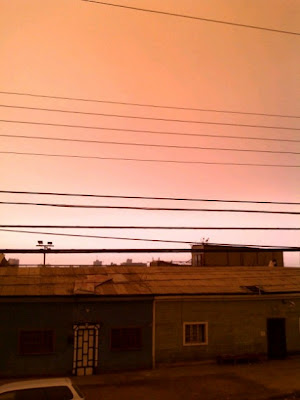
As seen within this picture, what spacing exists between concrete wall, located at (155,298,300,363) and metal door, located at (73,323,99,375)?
312cm

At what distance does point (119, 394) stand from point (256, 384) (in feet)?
18.8

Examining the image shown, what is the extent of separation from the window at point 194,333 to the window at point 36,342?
21.9 ft

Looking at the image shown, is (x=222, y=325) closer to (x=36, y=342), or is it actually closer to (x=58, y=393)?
(x=36, y=342)

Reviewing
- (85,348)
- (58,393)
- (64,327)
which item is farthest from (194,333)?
(58,393)

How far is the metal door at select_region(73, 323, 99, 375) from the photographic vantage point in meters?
18.9

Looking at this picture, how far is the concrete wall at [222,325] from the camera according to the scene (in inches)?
802

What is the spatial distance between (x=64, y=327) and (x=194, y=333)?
6.67m

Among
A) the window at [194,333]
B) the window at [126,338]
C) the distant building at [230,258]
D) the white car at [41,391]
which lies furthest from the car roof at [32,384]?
the distant building at [230,258]

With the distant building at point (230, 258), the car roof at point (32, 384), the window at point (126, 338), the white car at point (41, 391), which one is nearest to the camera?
the white car at point (41, 391)

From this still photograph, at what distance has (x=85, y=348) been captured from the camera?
19.1 m

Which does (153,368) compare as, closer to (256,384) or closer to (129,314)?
(129,314)

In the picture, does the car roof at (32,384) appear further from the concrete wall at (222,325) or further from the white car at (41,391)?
the concrete wall at (222,325)

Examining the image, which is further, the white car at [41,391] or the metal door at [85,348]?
the metal door at [85,348]

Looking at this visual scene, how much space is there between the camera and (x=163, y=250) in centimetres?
1333
